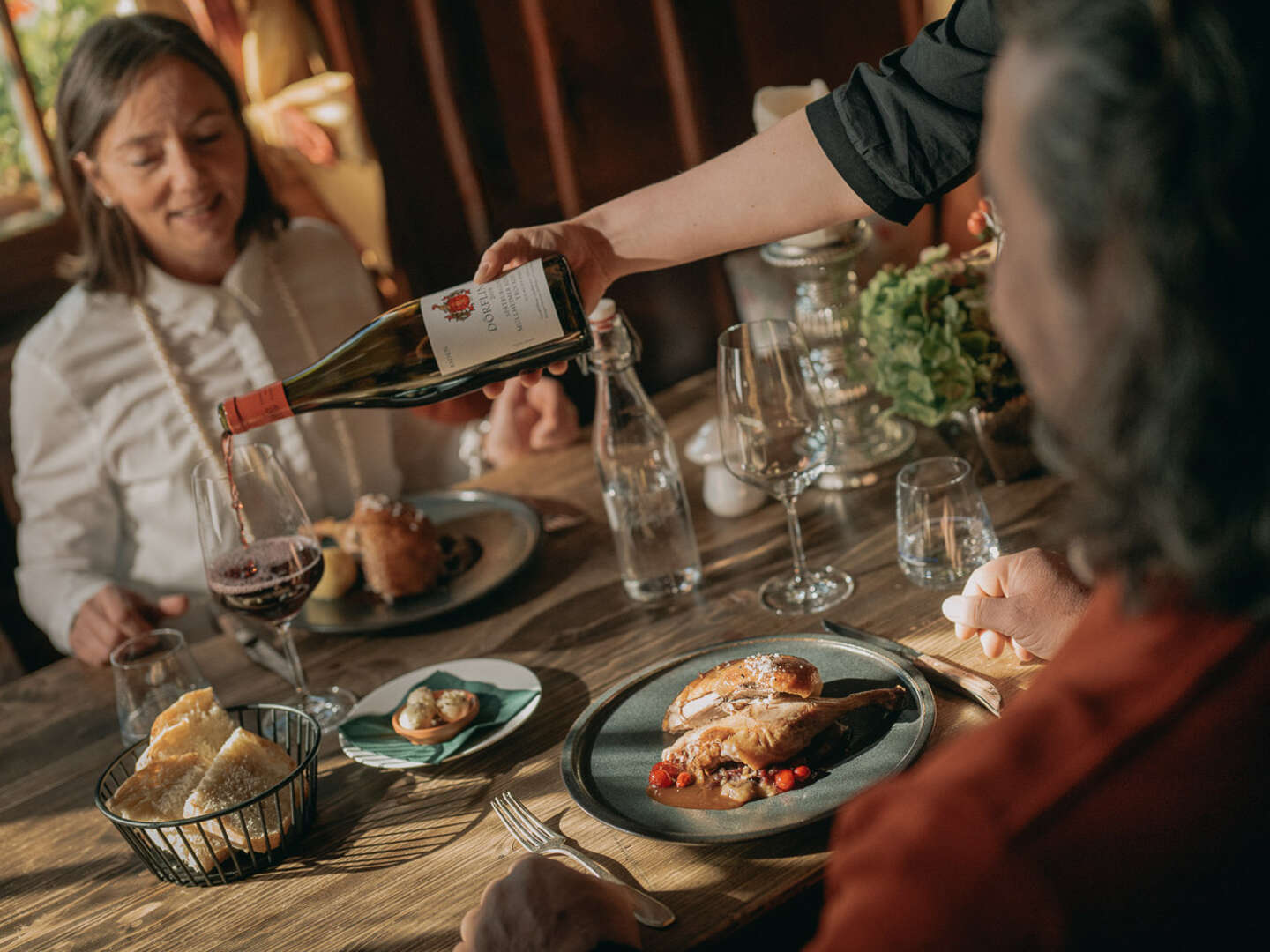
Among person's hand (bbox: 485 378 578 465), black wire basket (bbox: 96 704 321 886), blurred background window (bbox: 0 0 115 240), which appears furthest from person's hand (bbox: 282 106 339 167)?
black wire basket (bbox: 96 704 321 886)

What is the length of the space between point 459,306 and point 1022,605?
0.69m

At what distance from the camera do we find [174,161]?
2223 millimetres

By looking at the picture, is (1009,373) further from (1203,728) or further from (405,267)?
(405,267)

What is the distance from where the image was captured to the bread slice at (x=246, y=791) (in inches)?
44.9

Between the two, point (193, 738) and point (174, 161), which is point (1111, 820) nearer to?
point (193, 738)

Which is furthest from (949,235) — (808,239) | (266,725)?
(266,725)

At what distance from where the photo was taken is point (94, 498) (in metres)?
2.40

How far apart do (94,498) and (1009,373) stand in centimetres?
181

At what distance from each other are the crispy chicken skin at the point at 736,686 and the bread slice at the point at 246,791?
0.39 metres

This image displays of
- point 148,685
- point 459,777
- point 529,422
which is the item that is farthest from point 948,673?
point 529,422

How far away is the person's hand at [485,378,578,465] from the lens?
2.17 metres

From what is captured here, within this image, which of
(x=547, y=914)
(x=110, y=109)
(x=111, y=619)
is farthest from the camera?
(x=110, y=109)

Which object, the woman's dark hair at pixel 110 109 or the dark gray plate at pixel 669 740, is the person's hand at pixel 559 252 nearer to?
the dark gray plate at pixel 669 740

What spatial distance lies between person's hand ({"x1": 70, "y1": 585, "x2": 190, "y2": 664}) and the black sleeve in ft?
4.26
